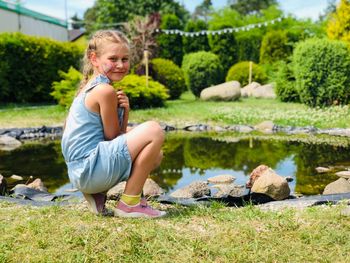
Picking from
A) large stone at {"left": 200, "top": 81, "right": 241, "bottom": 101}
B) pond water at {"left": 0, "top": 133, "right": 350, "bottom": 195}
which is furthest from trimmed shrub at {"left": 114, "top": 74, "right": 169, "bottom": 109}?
pond water at {"left": 0, "top": 133, "right": 350, "bottom": 195}

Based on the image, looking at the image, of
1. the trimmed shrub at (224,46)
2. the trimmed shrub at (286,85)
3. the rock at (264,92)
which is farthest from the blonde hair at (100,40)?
the trimmed shrub at (224,46)

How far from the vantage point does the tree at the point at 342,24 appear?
534 inches

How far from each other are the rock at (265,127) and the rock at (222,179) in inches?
155

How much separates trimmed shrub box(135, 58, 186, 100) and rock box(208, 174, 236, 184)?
32.5 ft

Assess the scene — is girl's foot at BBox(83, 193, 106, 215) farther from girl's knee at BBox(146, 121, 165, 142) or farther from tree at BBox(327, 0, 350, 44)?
tree at BBox(327, 0, 350, 44)

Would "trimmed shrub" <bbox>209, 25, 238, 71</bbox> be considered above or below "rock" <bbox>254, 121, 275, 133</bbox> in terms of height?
above

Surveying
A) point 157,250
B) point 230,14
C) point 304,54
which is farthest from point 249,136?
point 230,14

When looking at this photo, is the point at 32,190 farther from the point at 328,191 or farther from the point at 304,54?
the point at 304,54

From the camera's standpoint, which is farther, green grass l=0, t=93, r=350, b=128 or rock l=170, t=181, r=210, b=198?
green grass l=0, t=93, r=350, b=128

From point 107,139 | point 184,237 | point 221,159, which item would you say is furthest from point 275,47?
point 184,237

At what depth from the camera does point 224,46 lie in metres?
20.8

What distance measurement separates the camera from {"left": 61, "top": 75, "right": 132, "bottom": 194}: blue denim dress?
9.05 ft

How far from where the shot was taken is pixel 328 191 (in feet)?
13.3

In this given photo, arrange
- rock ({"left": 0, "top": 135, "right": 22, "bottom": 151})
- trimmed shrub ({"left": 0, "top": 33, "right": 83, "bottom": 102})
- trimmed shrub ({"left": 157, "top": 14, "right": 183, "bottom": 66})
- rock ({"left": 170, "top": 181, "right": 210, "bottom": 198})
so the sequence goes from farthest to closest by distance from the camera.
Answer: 1. trimmed shrub ({"left": 157, "top": 14, "right": 183, "bottom": 66})
2. trimmed shrub ({"left": 0, "top": 33, "right": 83, "bottom": 102})
3. rock ({"left": 0, "top": 135, "right": 22, "bottom": 151})
4. rock ({"left": 170, "top": 181, "right": 210, "bottom": 198})
